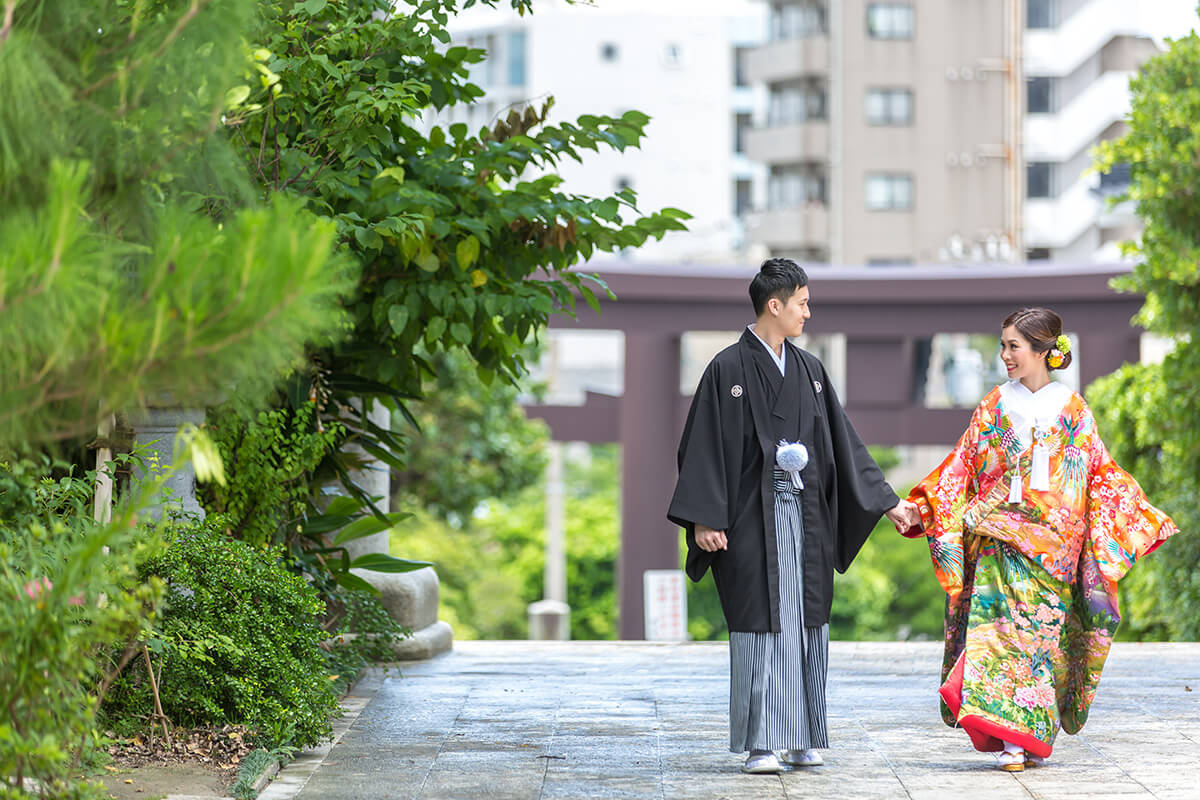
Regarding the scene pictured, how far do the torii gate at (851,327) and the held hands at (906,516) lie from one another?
7.53 meters

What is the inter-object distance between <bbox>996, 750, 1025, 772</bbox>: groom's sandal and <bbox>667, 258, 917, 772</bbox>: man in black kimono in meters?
0.55

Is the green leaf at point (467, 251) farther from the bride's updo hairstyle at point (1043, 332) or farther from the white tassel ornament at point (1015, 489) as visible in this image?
the white tassel ornament at point (1015, 489)

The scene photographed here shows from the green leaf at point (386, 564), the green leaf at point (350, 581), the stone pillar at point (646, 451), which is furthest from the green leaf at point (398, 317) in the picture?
the stone pillar at point (646, 451)

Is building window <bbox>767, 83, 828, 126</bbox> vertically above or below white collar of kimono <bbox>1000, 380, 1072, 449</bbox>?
above

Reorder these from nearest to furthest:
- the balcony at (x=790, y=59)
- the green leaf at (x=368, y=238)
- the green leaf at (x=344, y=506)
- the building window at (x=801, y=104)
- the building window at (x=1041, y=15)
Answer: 1. the green leaf at (x=368, y=238)
2. the green leaf at (x=344, y=506)
3. the building window at (x=1041, y=15)
4. the balcony at (x=790, y=59)
5. the building window at (x=801, y=104)

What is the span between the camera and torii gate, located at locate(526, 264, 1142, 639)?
12562mm

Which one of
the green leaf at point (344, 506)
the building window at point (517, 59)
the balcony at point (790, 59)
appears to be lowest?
the green leaf at point (344, 506)

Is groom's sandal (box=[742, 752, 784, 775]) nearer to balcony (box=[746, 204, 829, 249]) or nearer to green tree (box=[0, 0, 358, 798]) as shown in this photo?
green tree (box=[0, 0, 358, 798])

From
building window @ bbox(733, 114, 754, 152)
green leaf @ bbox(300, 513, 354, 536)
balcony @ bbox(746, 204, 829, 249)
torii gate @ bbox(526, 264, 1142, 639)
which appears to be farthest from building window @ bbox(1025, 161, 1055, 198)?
green leaf @ bbox(300, 513, 354, 536)

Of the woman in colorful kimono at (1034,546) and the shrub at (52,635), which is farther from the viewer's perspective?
the woman in colorful kimono at (1034,546)

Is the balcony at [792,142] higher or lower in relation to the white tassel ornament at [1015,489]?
higher

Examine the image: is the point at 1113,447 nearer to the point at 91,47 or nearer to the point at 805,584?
the point at 805,584

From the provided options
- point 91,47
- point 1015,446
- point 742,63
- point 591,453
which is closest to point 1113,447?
point 1015,446

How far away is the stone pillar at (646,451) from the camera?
42.5ft
